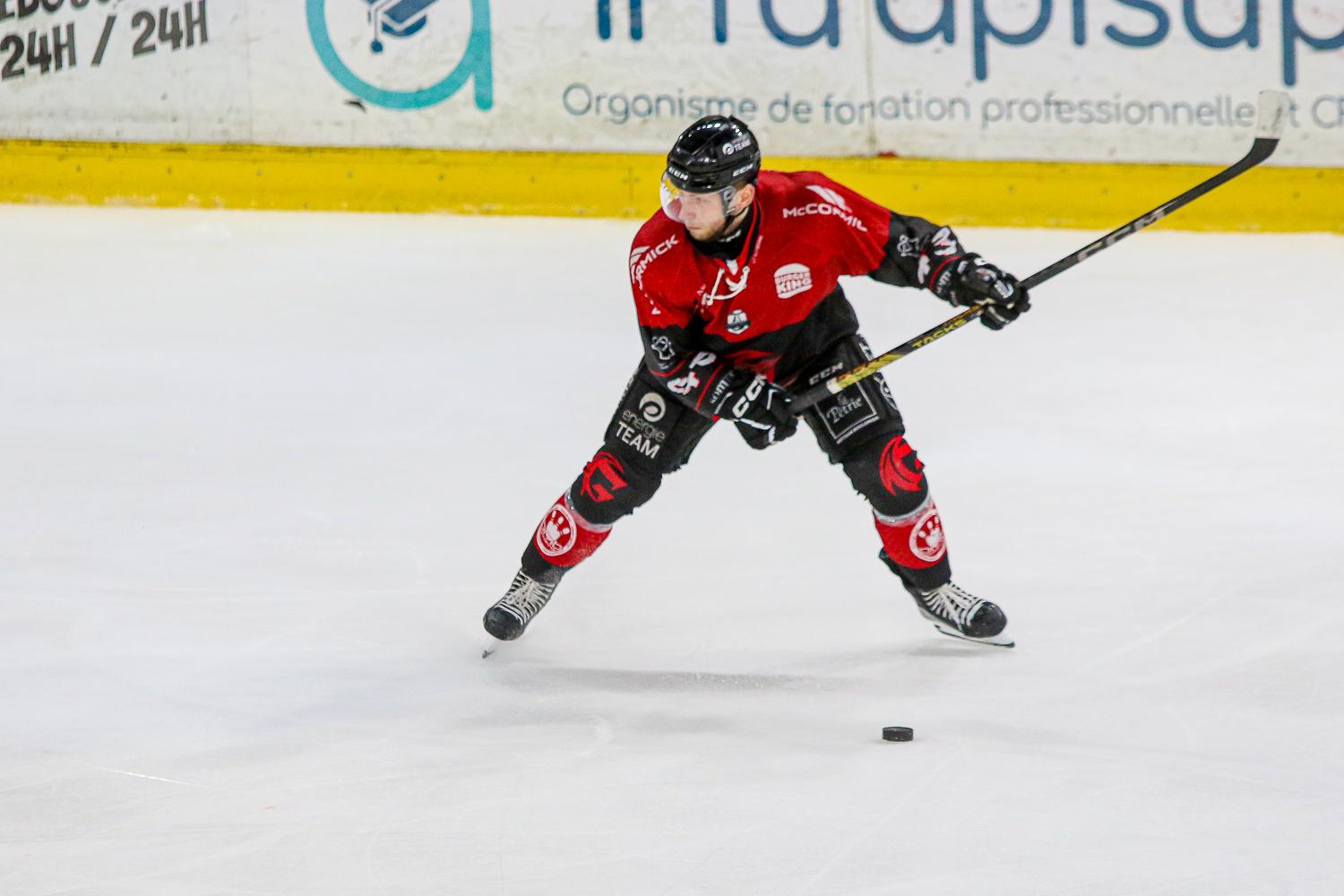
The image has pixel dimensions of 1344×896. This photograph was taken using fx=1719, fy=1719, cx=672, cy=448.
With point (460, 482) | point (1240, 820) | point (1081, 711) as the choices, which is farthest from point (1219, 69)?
point (1240, 820)

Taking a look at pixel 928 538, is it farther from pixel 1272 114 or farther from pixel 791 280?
pixel 1272 114

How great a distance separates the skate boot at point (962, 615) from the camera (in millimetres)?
3232

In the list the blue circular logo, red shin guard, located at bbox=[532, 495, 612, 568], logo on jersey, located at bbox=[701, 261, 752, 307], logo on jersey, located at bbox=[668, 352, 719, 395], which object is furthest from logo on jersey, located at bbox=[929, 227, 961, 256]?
the blue circular logo

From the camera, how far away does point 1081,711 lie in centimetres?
290

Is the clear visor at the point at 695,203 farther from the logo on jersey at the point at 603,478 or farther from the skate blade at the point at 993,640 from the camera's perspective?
the skate blade at the point at 993,640

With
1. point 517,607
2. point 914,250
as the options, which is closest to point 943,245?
point 914,250

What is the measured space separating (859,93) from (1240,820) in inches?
→ 190

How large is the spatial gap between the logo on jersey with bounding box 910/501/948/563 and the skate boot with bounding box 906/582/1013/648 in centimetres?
8

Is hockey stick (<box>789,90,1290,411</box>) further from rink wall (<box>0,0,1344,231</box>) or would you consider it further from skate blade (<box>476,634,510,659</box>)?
rink wall (<box>0,0,1344,231</box>)

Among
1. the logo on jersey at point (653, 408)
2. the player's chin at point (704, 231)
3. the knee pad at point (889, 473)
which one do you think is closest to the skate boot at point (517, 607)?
the logo on jersey at point (653, 408)

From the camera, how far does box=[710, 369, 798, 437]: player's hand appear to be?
3023 mm

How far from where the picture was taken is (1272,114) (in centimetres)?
324

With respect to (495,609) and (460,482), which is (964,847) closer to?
(495,609)

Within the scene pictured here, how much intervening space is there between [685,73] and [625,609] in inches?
151
